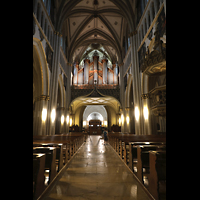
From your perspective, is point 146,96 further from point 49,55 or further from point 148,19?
point 49,55

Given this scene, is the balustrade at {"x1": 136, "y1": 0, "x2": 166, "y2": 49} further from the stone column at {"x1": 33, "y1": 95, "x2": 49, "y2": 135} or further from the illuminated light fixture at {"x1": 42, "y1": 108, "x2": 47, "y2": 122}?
the illuminated light fixture at {"x1": 42, "y1": 108, "x2": 47, "y2": 122}

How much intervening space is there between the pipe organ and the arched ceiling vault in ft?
9.10

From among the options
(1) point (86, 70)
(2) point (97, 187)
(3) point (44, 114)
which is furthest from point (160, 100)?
(1) point (86, 70)

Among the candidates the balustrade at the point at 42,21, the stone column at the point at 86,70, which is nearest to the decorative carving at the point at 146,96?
the balustrade at the point at 42,21

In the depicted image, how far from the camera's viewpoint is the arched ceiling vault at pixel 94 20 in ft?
42.2

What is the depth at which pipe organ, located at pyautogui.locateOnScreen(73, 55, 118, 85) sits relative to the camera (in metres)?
19.9

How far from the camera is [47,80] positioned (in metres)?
10.4

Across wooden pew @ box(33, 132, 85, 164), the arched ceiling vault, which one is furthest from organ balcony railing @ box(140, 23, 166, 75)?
the arched ceiling vault

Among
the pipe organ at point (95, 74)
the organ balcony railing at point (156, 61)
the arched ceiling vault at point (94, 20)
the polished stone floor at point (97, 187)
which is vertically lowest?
the polished stone floor at point (97, 187)

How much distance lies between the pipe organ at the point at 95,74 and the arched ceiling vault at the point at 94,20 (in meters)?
2.78

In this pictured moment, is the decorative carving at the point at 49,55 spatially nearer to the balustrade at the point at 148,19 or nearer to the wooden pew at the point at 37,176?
the balustrade at the point at 148,19

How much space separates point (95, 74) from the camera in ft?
66.1

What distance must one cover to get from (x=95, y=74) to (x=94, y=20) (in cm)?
641
